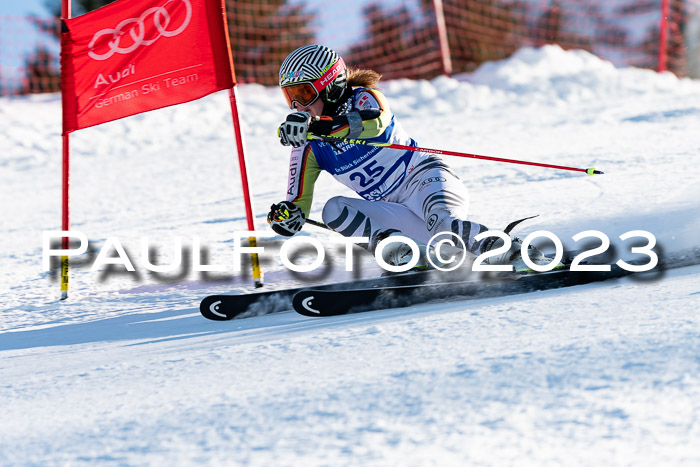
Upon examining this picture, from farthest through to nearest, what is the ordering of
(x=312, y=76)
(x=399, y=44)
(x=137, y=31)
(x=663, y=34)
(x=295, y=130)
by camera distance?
(x=399, y=44) → (x=663, y=34) → (x=137, y=31) → (x=312, y=76) → (x=295, y=130)

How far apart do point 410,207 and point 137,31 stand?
5.21ft

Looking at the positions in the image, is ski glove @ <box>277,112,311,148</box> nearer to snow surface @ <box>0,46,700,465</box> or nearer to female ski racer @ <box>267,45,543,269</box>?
female ski racer @ <box>267,45,543,269</box>

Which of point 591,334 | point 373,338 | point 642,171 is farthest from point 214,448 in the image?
point 642,171

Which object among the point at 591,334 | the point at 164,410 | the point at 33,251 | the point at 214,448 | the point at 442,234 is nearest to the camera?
the point at 214,448

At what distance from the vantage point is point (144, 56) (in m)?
3.96

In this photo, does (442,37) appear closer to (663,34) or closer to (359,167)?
(663,34)

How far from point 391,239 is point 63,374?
1610 millimetres

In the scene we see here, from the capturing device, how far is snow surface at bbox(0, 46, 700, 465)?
1.71 m

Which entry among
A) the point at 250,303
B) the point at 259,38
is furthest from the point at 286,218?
the point at 259,38

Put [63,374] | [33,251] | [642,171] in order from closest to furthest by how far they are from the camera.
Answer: [63,374] → [33,251] → [642,171]

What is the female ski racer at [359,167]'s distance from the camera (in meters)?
3.52

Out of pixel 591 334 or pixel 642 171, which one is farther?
pixel 642 171

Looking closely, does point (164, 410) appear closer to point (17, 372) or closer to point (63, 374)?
point (63, 374)

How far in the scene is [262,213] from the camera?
5.98 meters
